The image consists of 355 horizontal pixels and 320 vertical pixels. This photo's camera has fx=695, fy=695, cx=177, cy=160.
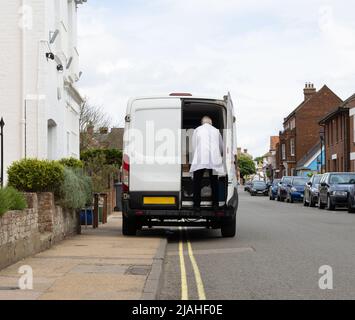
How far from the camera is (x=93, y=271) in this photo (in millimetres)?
9750

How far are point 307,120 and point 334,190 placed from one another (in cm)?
5150

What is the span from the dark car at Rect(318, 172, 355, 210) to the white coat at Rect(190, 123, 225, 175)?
621 inches

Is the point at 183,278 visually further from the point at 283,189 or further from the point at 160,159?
the point at 283,189

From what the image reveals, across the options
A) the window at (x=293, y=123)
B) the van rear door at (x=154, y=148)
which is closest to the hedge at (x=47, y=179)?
the van rear door at (x=154, y=148)

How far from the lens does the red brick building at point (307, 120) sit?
8000cm

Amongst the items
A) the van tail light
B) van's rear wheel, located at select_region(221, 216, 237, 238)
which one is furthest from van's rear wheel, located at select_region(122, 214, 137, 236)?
van's rear wheel, located at select_region(221, 216, 237, 238)

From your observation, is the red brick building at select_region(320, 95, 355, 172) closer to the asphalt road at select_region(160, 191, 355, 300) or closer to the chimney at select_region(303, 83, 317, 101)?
the chimney at select_region(303, 83, 317, 101)

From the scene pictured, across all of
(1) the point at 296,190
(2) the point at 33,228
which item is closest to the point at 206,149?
(2) the point at 33,228

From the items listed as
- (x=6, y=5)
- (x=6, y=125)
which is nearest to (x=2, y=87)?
(x=6, y=125)

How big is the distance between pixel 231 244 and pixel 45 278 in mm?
5935
